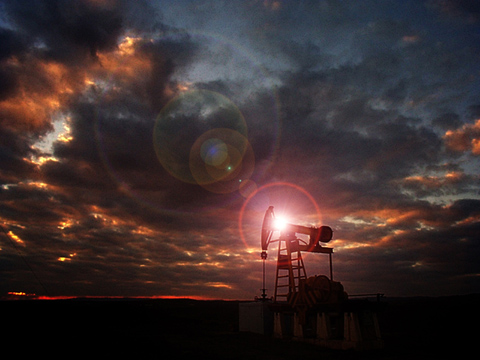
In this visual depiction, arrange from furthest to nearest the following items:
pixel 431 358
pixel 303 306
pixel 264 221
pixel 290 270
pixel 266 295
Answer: pixel 266 295 → pixel 264 221 → pixel 290 270 → pixel 303 306 → pixel 431 358

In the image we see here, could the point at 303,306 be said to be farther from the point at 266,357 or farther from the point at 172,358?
the point at 172,358

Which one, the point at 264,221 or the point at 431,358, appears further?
the point at 264,221

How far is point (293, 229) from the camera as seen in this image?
28.7 metres

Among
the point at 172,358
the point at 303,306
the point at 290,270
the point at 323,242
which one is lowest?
the point at 172,358

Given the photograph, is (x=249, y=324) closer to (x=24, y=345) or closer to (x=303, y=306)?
(x=303, y=306)

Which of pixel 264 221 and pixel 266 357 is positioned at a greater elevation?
pixel 264 221

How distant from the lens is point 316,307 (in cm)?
2388

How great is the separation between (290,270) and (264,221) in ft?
14.9

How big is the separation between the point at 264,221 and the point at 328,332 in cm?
1003

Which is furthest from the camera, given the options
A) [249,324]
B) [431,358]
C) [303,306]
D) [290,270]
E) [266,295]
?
[266,295]

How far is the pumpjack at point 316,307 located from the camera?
2212cm

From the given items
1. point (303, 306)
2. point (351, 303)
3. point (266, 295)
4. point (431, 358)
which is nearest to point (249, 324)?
point (266, 295)

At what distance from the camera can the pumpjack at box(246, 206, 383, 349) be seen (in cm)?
2212

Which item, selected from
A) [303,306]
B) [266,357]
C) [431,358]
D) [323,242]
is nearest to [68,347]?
[266,357]
